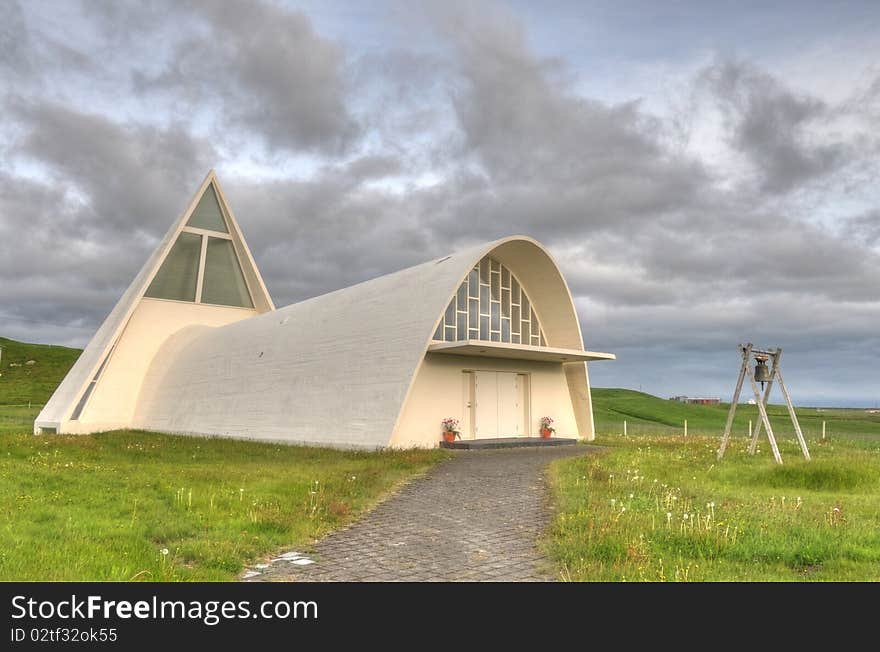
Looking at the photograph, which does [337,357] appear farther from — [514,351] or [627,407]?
[627,407]

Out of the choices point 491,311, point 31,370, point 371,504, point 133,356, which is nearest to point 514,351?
point 491,311

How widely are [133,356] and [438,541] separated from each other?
2789 centimetres

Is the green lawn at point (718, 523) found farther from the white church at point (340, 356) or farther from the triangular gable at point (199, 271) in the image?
the triangular gable at point (199, 271)

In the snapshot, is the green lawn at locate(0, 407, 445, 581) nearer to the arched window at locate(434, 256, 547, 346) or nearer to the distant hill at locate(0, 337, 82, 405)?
the arched window at locate(434, 256, 547, 346)

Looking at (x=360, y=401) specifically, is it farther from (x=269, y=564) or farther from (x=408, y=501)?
(x=269, y=564)

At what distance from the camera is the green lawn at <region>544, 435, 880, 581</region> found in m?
5.94

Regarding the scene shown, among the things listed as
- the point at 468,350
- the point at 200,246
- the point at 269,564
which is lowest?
the point at 269,564

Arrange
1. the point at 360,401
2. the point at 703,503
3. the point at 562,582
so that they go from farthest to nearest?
1. the point at 360,401
2. the point at 703,503
3. the point at 562,582

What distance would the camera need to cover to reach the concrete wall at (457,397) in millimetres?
19516

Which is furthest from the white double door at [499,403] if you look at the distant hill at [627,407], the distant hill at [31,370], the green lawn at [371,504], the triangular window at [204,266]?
the distant hill at [31,370]

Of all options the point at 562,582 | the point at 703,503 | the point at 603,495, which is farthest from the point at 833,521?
the point at 562,582

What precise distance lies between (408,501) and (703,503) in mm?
4258

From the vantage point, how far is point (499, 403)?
885 inches
